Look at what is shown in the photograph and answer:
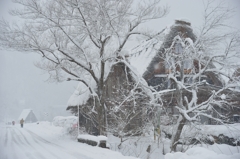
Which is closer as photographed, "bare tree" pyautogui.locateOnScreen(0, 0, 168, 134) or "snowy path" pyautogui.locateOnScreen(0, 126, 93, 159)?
"snowy path" pyautogui.locateOnScreen(0, 126, 93, 159)

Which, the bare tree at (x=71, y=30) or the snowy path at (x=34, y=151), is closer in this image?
the snowy path at (x=34, y=151)

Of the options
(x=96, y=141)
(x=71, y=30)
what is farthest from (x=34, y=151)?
(x=71, y=30)

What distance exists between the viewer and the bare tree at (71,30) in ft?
37.1

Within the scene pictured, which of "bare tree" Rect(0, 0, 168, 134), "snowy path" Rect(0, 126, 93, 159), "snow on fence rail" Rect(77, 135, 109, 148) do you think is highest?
"bare tree" Rect(0, 0, 168, 134)

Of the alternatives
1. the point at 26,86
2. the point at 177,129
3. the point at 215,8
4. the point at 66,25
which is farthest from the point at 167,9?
the point at 26,86

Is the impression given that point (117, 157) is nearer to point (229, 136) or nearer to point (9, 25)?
point (229, 136)

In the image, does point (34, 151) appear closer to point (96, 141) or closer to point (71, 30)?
point (96, 141)

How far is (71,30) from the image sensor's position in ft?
41.1

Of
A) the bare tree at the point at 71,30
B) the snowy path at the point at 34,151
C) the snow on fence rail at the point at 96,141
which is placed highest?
the bare tree at the point at 71,30

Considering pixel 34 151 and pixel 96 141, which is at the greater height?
pixel 96 141

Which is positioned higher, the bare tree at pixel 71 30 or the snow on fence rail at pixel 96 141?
the bare tree at pixel 71 30

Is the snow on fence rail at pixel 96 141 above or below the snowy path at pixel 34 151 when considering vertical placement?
above

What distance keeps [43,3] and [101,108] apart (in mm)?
6870

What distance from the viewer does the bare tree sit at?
11.3 m
